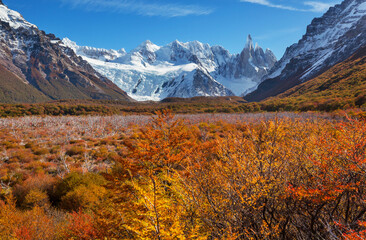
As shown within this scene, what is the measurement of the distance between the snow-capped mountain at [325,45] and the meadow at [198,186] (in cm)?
12179

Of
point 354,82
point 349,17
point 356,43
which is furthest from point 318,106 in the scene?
point 349,17

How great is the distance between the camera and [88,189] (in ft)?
34.4

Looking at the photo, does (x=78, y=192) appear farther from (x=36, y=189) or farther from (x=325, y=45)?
(x=325, y=45)

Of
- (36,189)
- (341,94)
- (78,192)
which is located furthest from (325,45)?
(36,189)

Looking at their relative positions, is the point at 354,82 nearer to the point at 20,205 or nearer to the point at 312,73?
the point at 312,73

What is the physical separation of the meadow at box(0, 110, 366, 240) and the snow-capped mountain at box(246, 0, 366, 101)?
400 ft

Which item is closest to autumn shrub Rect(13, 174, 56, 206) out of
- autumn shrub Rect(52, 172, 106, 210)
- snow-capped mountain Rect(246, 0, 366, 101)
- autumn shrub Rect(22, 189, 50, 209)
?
autumn shrub Rect(22, 189, 50, 209)

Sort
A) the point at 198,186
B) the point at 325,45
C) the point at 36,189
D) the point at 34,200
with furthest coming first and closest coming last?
the point at 325,45, the point at 36,189, the point at 34,200, the point at 198,186

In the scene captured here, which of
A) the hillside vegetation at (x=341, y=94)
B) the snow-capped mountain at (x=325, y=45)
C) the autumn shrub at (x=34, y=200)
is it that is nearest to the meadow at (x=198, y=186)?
the autumn shrub at (x=34, y=200)

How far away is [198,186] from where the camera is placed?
4.45 meters

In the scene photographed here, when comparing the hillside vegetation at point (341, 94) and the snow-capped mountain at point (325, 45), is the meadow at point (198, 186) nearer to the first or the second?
the hillside vegetation at point (341, 94)

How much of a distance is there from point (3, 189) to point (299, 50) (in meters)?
209

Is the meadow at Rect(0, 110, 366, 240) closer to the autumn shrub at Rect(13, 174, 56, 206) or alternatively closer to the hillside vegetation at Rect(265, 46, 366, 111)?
the autumn shrub at Rect(13, 174, 56, 206)

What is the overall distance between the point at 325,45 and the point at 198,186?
178035mm
